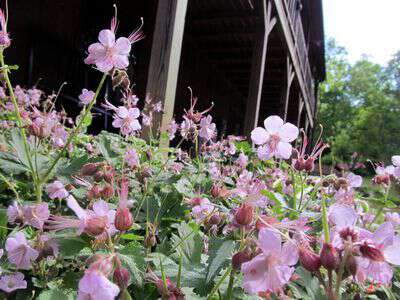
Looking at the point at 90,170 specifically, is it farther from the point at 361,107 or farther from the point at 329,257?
the point at 361,107

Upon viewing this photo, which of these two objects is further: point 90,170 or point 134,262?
point 90,170

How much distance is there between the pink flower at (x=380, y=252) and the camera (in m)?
0.51

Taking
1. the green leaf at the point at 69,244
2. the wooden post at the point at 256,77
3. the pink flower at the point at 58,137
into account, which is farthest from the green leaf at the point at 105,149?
the wooden post at the point at 256,77

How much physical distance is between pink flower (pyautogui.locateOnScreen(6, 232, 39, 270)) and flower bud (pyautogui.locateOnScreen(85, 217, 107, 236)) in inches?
6.6

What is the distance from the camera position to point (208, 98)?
11242 millimetres

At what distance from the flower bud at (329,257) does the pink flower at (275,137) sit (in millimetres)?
570

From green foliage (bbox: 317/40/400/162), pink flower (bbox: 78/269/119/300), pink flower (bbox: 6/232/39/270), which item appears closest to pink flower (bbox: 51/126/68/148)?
pink flower (bbox: 6/232/39/270)

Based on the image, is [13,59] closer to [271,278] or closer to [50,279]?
[50,279]

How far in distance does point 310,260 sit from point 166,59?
228cm

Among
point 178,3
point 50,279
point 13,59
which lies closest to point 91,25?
point 13,59

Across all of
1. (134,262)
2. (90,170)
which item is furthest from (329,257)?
(90,170)

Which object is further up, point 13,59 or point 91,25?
point 91,25

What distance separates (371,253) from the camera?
0.51 metres

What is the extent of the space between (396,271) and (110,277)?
3.21 ft
